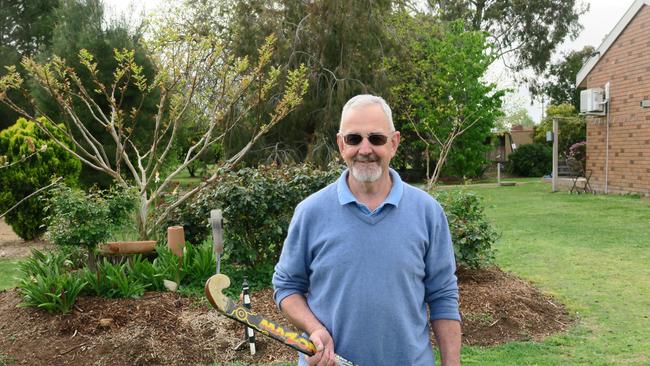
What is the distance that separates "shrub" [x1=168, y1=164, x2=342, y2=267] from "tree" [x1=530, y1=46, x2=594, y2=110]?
4133 cm

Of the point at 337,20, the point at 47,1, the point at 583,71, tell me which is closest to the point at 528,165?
the point at 583,71

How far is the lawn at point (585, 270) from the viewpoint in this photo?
493cm

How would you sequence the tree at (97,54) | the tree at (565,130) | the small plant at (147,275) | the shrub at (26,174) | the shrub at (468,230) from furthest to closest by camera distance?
the tree at (565,130), the tree at (97,54), the shrub at (26,174), the shrub at (468,230), the small plant at (147,275)

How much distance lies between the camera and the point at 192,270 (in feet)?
19.9

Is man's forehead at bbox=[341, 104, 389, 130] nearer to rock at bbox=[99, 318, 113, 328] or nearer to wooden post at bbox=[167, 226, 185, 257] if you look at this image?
rock at bbox=[99, 318, 113, 328]

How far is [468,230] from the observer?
651 cm

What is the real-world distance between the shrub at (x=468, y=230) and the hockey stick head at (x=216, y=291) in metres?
4.61

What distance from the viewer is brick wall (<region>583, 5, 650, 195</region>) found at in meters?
17.8

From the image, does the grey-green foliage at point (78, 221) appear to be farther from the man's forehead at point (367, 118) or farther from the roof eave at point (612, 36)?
the roof eave at point (612, 36)

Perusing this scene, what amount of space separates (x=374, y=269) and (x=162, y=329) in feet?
11.1

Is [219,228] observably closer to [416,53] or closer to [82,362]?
[82,362]

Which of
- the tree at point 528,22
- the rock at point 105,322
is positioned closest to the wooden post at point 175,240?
the rock at point 105,322

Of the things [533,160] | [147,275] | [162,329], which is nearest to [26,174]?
[147,275]

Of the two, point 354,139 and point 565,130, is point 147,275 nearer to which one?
point 354,139
